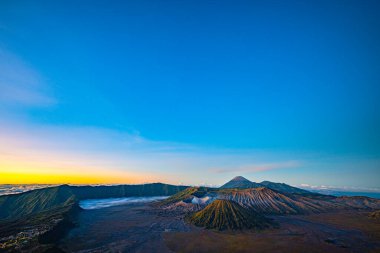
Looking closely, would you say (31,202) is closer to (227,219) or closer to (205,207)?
(205,207)

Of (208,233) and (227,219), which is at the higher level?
(227,219)

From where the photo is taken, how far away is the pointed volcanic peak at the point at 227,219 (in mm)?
44906

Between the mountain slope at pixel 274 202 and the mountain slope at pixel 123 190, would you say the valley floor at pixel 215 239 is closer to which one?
the mountain slope at pixel 274 202

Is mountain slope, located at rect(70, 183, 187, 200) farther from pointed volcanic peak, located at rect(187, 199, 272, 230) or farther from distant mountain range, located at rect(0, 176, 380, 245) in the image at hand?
pointed volcanic peak, located at rect(187, 199, 272, 230)

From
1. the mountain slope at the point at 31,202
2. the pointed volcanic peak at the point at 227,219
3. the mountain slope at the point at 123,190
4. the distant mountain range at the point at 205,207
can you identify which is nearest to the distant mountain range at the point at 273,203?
the distant mountain range at the point at 205,207

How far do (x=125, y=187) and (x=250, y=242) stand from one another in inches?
4989

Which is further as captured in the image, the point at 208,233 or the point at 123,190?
the point at 123,190

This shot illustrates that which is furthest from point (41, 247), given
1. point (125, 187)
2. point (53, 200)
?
point (125, 187)

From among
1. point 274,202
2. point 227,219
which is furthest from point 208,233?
point 274,202

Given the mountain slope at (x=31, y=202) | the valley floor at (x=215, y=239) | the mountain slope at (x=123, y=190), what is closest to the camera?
the valley floor at (x=215, y=239)

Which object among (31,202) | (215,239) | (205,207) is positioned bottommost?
(215,239)

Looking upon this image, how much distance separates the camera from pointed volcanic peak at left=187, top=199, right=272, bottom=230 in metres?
44.9

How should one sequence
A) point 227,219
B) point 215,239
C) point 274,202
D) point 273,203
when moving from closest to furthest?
point 215,239 → point 227,219 → point 273,203 → point 274,202

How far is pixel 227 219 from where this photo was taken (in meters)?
46.8
